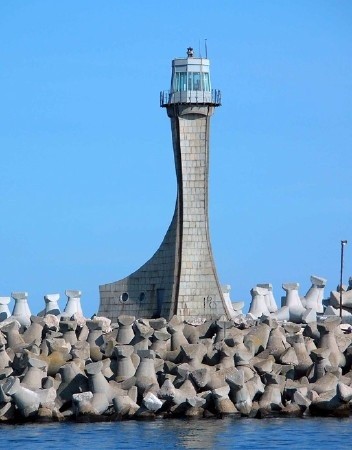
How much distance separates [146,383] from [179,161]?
16833mm

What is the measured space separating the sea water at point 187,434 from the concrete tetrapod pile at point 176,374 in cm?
30

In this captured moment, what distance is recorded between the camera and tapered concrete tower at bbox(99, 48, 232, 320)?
147ft

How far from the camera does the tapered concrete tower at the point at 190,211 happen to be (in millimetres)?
44781

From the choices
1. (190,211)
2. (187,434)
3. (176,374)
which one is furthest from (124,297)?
(187,434)

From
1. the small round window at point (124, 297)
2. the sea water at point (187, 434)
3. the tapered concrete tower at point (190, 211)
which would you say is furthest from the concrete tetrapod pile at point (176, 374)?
the small round window at point (124, 297)

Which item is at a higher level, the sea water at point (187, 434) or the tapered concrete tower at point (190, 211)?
the tapered concrete tower at point (190, 211)

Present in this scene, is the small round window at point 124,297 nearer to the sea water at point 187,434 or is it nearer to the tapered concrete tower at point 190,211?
the tapered concrete tower at point 190,211

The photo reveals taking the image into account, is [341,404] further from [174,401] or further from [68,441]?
[68,441]

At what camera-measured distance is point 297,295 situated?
146 feet

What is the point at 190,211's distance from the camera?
45156 millimetres

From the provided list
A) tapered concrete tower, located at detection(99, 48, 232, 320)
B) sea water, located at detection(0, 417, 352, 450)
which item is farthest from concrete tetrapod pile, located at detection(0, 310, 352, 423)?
tapered concrete tower, located at detection(99, 48, 232, 320)

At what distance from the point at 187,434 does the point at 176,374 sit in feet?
8.03

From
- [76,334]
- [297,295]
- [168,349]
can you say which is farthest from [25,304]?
[168,349]

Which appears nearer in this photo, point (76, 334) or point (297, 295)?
point (76, 334)
